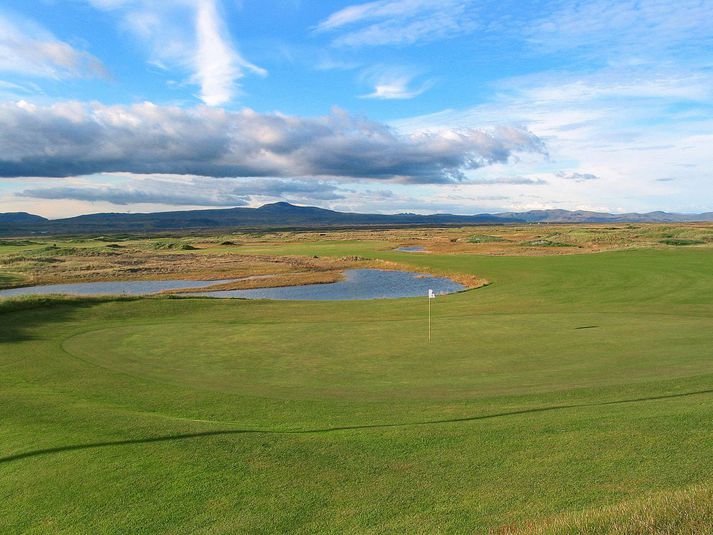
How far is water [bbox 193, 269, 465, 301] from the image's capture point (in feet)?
153

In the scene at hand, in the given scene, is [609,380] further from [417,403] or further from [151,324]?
[151,324]

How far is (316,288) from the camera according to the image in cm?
5216

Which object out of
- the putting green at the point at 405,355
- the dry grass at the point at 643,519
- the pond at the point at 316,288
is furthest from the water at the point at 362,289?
the dry grass at the point at 643,519

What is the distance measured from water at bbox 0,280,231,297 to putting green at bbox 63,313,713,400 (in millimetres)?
30476

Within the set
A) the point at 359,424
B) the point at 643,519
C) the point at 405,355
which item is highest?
the point at 643,519

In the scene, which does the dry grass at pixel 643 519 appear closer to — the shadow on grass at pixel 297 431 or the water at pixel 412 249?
the shadow on grass at pixel 297 431

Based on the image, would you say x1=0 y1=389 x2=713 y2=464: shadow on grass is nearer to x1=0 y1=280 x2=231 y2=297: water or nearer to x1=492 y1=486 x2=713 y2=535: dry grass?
x1=492 y1=486 x2=713 y2=535: dry grass

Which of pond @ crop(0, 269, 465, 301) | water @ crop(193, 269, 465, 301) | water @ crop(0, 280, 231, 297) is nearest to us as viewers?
water @ crop(193, 269, 465, 301)

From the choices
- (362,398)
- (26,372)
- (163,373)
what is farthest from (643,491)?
(26,372)

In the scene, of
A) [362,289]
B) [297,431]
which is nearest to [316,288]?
[362,289]

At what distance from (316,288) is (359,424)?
41.2 metres

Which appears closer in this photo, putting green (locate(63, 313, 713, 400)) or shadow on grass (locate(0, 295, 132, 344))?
putting green (locate(63, 313, 713, 400))

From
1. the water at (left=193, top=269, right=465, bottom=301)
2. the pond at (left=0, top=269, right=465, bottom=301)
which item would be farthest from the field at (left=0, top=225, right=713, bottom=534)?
the pond at (left=0, top=269, right=465, bottom=301)

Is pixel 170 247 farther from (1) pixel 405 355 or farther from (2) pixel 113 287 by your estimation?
(1) pixel 405 355
